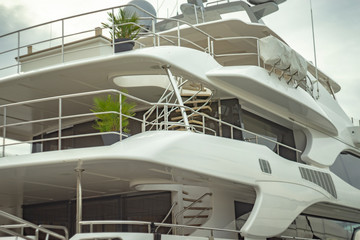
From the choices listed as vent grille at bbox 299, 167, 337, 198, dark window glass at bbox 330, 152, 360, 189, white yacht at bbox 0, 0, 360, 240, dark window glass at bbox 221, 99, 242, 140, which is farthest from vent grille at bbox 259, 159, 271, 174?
dark window glass at bbox 330, 152, 360, 189

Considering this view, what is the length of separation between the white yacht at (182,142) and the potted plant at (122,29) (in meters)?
0.10

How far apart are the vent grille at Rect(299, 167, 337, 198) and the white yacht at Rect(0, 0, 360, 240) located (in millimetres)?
45

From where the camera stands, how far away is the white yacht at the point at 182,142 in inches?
339

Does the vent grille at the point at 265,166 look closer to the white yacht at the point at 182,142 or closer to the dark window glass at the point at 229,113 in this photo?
the white yacht at the point at 182,142

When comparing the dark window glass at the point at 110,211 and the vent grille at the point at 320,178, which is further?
the dark window glass at the point at 110,211

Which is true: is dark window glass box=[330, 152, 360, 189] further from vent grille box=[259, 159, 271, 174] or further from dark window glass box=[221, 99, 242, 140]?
vent grille box=[259, 159, 271, 174]

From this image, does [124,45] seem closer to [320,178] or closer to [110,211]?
[110,211]

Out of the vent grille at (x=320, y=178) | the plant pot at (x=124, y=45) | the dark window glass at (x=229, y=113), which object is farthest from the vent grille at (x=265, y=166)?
the plant pot at (x=124, y=45)

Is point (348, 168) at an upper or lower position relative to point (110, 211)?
upper

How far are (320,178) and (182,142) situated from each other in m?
4.68

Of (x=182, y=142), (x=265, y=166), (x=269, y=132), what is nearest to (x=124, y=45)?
(x=182, y=142)

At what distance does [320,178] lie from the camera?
11.8 metres

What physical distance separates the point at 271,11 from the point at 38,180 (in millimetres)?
9300

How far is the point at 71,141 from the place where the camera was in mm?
12805
